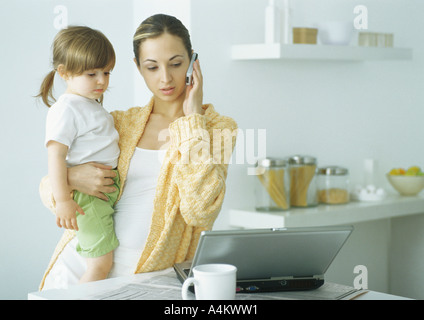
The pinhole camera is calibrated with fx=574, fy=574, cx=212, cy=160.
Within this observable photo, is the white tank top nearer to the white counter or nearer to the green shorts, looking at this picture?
the green shorts

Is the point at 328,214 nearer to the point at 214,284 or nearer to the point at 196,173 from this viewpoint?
the point at 196,173

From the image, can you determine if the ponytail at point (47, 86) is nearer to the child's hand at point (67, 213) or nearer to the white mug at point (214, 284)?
the child's hand at point (67, 213)

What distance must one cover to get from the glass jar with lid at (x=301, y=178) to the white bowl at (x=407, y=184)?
24.9 inches

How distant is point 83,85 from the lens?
155 cm

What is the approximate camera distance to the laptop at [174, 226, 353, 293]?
1.15 meters

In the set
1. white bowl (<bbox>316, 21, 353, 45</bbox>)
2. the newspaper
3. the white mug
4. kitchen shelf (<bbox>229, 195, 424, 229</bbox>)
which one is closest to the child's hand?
the newspaper

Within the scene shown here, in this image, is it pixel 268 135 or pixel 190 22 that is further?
pixel 268 135

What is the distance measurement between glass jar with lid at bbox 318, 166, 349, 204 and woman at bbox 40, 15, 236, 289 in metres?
1.36

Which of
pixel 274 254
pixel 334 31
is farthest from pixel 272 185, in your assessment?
pixel 274 254

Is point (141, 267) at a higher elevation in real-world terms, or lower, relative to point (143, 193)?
lower
